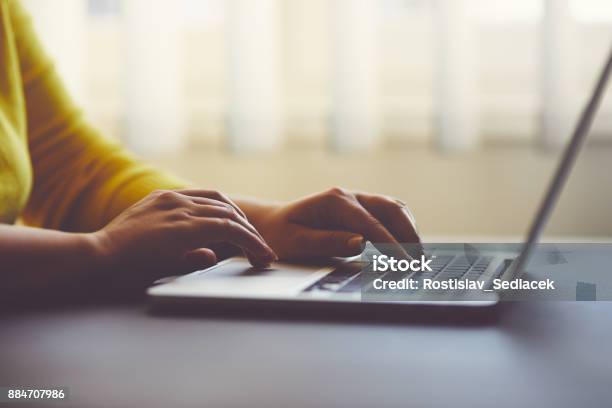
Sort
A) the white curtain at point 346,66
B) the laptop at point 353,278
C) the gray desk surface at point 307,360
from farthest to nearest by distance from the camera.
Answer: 1. the white curtain at point 346,66
2. the laptop at point 353,278
3. the gray desk surface at point 307,360

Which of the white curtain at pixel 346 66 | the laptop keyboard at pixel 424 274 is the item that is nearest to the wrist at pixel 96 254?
the laptop keyboard at pixel 424 274

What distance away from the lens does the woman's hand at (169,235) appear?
47 cm

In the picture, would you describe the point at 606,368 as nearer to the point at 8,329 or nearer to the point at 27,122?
the point at 8,329

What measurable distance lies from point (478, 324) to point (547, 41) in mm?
881

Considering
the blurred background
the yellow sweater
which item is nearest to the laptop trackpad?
the yellow sweater

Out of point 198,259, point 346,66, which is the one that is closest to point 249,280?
point 198,259

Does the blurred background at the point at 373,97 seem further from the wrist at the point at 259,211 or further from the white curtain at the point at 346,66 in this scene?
the wrist at the point at 259,211

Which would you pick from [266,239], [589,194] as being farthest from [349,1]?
[266,239]

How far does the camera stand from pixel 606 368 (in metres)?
0.32

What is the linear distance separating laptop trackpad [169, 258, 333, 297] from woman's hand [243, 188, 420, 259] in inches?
1.4

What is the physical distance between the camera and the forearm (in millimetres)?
460

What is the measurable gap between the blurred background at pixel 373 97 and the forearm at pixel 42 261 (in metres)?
0.79

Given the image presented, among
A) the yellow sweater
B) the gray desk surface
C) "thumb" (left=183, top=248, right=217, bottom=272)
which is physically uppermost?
the yellow sweater

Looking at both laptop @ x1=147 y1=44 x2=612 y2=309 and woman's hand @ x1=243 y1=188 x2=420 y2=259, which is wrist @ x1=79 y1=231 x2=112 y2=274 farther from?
woman's hand @ x1=243 y1=188 x2=420 y2=259
